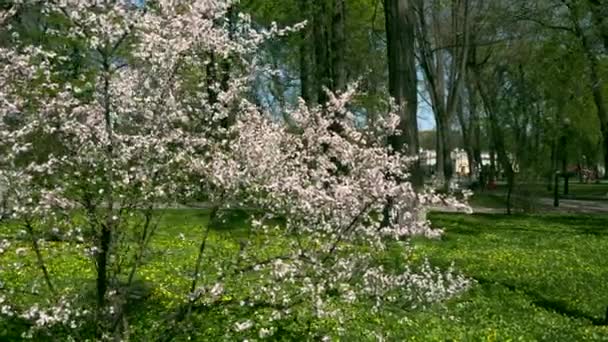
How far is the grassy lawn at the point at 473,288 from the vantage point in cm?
650

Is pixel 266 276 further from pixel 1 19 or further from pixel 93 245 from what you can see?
pixel 1 19

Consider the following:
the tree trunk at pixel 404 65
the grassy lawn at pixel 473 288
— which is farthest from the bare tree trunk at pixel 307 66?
the grassy lawn at pixel 473 288

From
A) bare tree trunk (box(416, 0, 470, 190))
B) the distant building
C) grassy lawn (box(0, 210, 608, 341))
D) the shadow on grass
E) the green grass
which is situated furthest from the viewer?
bare tree trunk (box(416, 0, 470, 190))

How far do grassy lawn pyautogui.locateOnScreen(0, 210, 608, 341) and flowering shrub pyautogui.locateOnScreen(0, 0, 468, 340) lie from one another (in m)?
0.30

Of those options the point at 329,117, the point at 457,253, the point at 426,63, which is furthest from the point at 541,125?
the point at 329,117

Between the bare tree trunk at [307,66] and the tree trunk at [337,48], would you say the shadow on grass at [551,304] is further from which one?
the bare tree trunk at [307,66]

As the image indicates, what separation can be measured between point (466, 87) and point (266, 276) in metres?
43.4

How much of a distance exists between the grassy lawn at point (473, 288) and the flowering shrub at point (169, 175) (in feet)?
0.97

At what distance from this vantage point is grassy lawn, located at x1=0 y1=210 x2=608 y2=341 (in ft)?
21.3

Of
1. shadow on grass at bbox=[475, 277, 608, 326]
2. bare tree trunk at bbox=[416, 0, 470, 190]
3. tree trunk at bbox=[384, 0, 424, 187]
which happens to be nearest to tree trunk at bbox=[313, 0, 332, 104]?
tree trunk at bbox=[384, 0, 424, 187]

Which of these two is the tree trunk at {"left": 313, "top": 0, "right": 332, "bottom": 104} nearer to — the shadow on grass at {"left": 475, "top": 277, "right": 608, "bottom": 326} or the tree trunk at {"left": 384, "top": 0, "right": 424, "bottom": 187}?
the tree trunk at {"left": 384, "top": 0, "right": 424, "bottom": 187}

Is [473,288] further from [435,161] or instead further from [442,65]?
[435,161]

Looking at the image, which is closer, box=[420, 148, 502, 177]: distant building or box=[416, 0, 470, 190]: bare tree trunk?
box=[420, 148, 502, 177]: distant building

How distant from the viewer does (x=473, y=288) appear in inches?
396
